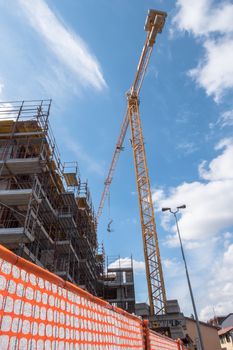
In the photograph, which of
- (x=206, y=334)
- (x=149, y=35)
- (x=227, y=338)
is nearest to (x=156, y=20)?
(x=149, y=35)

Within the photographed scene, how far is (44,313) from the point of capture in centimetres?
235

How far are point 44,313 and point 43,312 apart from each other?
2 centimetres

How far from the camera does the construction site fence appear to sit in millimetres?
1953

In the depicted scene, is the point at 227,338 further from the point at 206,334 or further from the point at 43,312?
the point at 43,312

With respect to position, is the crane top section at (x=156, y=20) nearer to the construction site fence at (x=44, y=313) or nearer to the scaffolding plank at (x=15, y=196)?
the scaffolding plank at (x=15, y=196)

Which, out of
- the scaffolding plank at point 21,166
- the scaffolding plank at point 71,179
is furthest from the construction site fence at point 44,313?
the scaffolding plank at point 71,179

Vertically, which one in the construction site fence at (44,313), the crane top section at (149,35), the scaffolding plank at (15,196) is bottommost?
the construction site fence at (44,313)

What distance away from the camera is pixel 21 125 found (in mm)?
17547

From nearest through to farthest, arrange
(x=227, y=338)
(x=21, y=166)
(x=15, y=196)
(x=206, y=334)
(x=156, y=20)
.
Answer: (x=15, y=196) < (x=21, y=166) < (x=156, y=20) < (x=206, y=334) < (x=227, y=338)

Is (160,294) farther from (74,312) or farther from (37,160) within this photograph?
(74,312)

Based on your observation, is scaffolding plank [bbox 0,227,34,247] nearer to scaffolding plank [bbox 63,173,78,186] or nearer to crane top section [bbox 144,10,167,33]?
scaffolding plank [bbox 63,173,78,186]

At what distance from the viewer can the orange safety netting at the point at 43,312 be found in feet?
6.41

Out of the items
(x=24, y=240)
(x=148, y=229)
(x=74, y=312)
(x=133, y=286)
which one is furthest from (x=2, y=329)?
(x=133, y=286)

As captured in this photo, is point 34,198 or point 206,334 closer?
point 34,198
